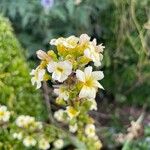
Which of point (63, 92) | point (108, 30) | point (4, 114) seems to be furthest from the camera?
point (108, 30)

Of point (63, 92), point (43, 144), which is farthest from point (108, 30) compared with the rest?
point (63, 92)

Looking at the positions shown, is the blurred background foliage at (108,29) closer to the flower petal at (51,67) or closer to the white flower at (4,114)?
the white flower at (4,114)

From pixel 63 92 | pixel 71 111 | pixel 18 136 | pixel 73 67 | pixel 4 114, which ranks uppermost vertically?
pixel 73 67

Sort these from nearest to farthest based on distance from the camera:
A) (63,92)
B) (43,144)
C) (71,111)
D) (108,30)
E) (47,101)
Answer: (63,92) < (71,111) < (43,144) < (47,101) < (108,30)

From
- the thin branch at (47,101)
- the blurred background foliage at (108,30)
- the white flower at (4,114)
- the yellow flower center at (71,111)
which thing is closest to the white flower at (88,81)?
the yellow flower center at (71,111)

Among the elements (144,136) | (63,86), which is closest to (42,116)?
(144,136)

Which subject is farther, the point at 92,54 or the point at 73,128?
the point at 73,128

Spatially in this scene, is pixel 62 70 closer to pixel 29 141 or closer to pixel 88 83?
pixel 88 83

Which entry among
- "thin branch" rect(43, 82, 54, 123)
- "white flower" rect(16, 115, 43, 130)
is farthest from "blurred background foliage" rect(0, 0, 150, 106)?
"white flower" rect(16, 115, 43, 130)

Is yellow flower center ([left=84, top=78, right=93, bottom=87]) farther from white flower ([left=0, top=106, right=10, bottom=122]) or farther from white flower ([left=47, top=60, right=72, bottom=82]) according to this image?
white flower ([left=0, top=106, right=10, bottom=122])
